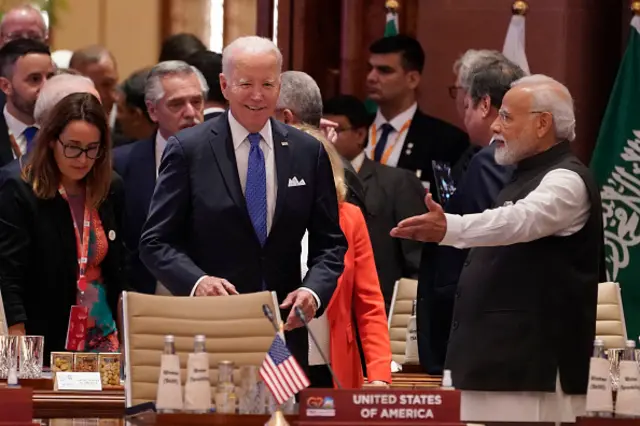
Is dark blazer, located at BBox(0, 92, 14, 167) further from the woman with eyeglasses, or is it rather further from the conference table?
the conference table

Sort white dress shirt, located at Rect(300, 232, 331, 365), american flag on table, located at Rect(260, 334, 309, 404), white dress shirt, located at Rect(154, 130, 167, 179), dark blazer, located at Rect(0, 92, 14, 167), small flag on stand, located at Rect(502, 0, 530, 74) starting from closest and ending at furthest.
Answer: american flag on table, located at Rect(260, 334, 309, 404) → white dress shirt, located at Rect(300, 232, 331, 365) → white dress shirt, located at Rect(154, 130, 167, 179) → dark blazer, located at Rect(0, 92, 14, 167) → small flag on stand, located at Rect(502, 0, 530, 74)

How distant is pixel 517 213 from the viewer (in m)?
5.75

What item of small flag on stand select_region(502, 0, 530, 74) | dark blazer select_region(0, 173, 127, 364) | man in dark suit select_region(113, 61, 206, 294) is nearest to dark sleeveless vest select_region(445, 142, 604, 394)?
dark blazer select_region(0, 173, 127, 364)

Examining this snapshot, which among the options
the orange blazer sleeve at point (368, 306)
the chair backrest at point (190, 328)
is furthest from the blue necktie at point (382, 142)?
the chair backrest at point (190, 328)

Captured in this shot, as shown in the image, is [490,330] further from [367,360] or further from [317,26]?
[317,26]

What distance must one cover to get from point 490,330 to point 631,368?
3.34 feet

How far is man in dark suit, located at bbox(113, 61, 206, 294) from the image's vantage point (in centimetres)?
754

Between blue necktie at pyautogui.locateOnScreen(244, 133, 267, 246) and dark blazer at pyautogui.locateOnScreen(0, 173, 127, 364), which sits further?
dark blazer at pyautogui.locateOnScreen(0, 173, 127, 364)

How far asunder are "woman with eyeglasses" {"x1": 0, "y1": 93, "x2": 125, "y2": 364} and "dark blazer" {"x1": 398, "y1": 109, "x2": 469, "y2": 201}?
2519 millimetres

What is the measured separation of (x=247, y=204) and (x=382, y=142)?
141 inches

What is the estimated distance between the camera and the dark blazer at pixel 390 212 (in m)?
8.36

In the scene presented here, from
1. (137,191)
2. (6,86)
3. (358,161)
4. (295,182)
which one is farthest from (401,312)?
(295,182)

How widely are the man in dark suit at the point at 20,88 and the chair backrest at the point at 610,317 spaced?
8.77ft

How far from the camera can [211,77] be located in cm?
857
